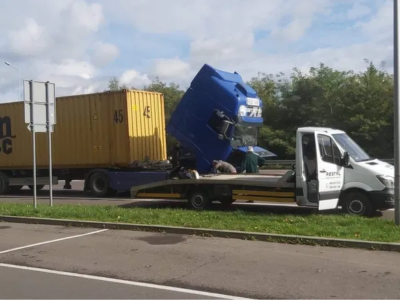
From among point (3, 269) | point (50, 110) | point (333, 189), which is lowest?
point (3, 269)

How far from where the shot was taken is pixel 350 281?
254 inches

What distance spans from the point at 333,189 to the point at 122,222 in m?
4.63

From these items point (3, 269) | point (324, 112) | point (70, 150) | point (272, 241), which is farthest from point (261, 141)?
point (3, 269)

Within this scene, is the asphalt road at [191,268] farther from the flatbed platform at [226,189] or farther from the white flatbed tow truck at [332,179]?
the flatbed platform at [226,189]

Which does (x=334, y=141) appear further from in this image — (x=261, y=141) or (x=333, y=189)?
(x=261, y=141)

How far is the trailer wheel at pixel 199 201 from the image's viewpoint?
13086 millimetres

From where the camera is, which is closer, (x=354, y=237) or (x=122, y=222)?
(x=354, y=237)

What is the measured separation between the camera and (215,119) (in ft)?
48.5

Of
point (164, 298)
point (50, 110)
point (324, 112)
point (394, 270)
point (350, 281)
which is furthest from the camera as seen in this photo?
point (324, 112)

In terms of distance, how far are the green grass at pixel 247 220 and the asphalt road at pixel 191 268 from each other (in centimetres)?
67

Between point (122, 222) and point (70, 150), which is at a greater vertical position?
point (70, 150)

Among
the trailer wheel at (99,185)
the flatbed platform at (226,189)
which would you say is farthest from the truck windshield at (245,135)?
the trailer wheel at (99,185)

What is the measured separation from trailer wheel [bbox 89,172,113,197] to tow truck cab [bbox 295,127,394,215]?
8563mm

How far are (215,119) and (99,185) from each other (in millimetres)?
5808
